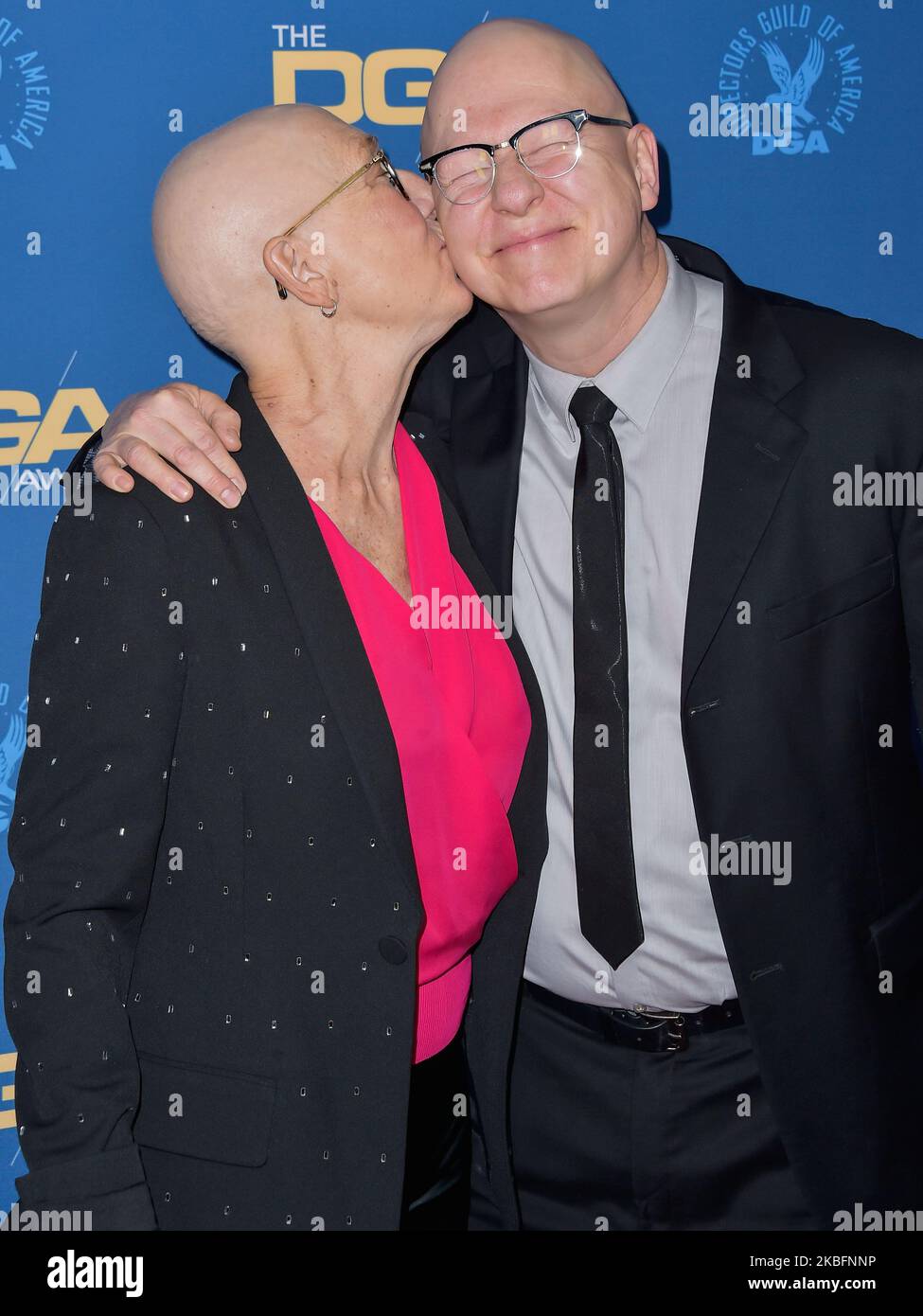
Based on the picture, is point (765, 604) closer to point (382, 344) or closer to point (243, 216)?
point (382, 344)

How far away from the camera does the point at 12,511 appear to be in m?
2.55

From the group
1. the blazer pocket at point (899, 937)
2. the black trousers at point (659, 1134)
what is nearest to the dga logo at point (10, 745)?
the black trousers at point (659, 1134)

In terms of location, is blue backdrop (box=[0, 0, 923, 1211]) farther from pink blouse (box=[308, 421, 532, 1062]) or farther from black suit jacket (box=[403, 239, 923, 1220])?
pink blouse (box=[308, 421, 532, 1062])

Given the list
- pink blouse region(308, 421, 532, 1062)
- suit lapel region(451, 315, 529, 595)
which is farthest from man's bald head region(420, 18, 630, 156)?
pink blouse region(308, 421, 532, 1062)

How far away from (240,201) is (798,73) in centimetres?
132

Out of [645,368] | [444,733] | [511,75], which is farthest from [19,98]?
[444,733]

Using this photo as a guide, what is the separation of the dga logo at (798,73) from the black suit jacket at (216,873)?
4.52 feet

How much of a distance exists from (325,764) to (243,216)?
87 cm

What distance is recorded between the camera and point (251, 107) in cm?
246

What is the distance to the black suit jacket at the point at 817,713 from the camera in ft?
6.63

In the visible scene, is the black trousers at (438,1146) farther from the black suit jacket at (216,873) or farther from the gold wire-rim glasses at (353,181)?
the gold wire-rim glasses at (353,181)

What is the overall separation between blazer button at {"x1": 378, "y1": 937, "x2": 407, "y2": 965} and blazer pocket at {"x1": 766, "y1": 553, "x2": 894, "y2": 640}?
77cm

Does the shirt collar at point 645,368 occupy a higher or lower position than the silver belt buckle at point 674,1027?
higher

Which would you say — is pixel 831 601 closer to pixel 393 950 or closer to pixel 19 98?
pixel 393 950
